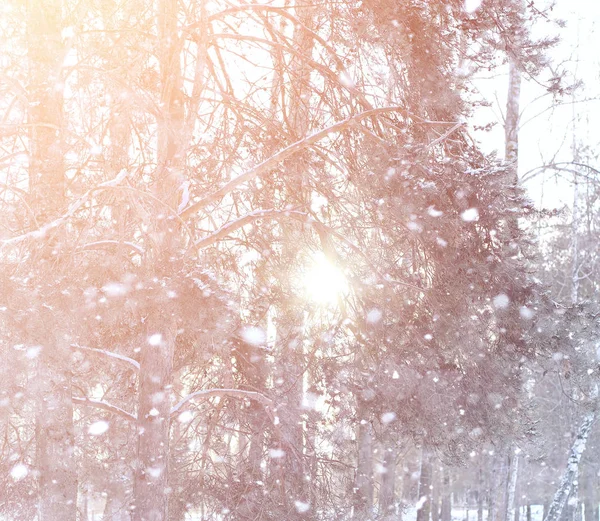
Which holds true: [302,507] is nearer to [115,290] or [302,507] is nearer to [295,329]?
[295,329]

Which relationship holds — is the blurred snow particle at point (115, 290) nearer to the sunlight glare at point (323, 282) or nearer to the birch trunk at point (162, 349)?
the birch trunk at point (162, 349)

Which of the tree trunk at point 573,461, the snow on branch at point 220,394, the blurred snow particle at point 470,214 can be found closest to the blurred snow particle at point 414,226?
the blurred snow particle at point 470,214

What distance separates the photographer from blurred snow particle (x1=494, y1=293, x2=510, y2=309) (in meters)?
6.66

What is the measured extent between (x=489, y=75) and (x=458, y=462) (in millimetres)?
6309

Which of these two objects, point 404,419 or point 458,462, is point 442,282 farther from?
point 458,462

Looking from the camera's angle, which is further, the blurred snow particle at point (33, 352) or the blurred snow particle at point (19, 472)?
the blurred snow particle at point (19, 472)

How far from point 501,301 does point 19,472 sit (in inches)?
213

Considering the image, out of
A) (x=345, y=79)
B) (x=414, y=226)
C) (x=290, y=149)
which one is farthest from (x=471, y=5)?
(x=290, y=149)

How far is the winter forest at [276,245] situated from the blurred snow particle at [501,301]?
0.01 m

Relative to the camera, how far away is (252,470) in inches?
311

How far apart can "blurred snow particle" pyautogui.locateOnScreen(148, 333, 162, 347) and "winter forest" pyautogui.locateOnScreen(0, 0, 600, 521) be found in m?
0.05

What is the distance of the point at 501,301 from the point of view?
667 cm

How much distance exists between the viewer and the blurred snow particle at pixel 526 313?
6646 mm

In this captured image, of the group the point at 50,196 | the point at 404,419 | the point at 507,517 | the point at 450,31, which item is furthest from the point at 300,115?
the point at 507,517
